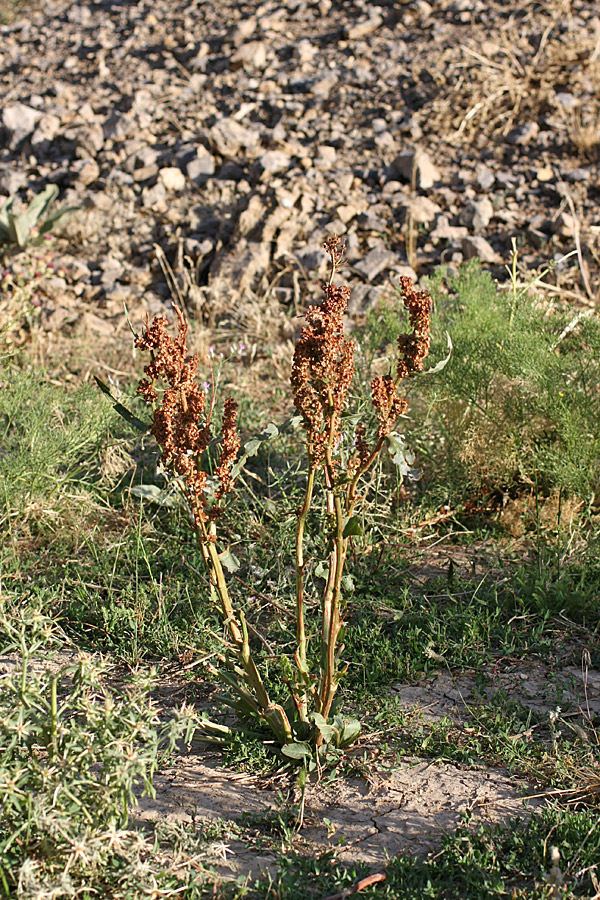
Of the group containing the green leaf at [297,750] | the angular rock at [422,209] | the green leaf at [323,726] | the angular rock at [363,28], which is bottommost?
the angular rock at [422,209]

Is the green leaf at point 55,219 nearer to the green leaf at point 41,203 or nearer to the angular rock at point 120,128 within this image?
the green leaf at point 41,203

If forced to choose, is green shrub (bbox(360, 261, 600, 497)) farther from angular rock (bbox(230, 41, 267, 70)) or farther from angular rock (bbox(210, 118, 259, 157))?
angular rock (bbox(230, 41, 267, 70))

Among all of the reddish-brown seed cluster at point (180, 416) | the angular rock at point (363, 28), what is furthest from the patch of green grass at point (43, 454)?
the angular rock at point (363, 28)

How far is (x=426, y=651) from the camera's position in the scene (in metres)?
2.88

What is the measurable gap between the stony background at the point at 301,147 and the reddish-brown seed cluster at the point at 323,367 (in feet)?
10.3

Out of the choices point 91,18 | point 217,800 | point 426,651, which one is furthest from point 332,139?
point 217,800

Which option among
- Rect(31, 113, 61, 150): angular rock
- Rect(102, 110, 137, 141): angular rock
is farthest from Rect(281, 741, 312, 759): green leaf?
Rect(31, 113, 61, 150): angular rock

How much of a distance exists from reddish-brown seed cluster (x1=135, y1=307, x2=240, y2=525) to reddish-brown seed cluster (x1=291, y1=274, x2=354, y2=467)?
22 cm

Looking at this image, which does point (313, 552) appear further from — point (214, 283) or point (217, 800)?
point (214, 283)

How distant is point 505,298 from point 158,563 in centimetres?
190

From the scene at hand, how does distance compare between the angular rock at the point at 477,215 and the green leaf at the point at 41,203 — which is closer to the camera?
the angular rock at the point at 477,215

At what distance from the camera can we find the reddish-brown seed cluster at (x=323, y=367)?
81.0 inches

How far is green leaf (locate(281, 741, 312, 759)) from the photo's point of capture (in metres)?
2.38

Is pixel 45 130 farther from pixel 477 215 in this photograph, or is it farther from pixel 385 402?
pixel 385 402
